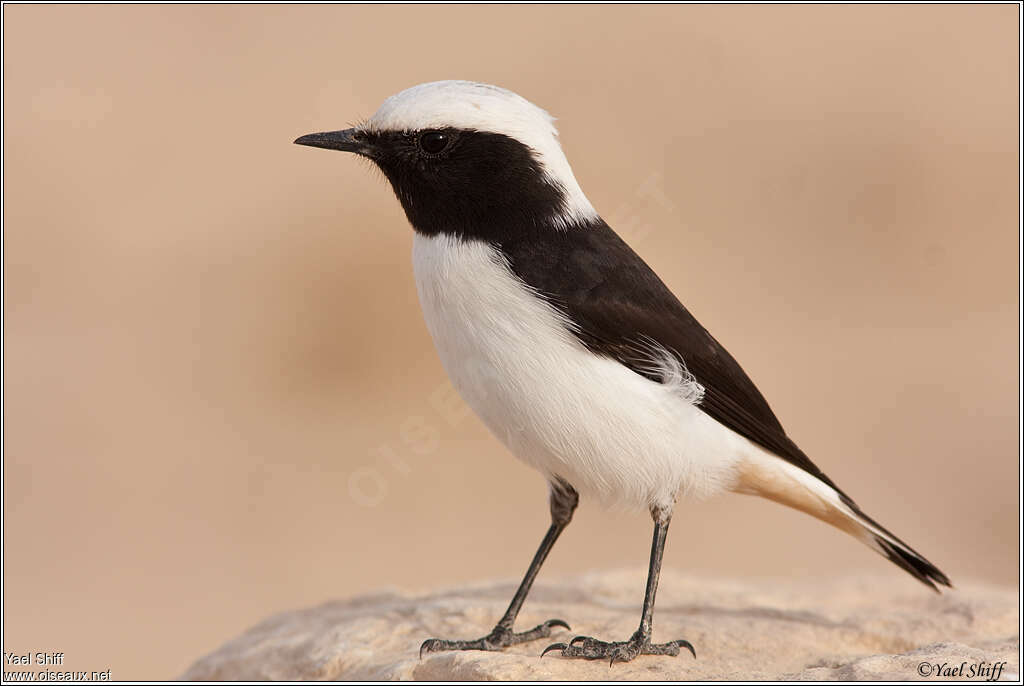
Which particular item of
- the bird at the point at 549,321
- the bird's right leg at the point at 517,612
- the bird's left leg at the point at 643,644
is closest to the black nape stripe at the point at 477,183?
the bird at the point at 549,321

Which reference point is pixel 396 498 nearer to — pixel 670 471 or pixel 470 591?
pixel 470 591

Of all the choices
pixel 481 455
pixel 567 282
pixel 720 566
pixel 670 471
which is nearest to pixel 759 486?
pixel 670 471

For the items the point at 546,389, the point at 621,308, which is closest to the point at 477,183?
the point at 621,308

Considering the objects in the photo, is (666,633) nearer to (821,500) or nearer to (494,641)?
(494,641)

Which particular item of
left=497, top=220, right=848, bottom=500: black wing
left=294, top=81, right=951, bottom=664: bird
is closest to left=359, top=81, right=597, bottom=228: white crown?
left=294, top=81, right=951, bottom=664: bird

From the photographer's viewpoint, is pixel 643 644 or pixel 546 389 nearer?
pixel 546 389

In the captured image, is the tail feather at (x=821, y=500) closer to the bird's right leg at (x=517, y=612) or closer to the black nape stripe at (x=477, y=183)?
the bird's right leg at (x=517, y=612)
